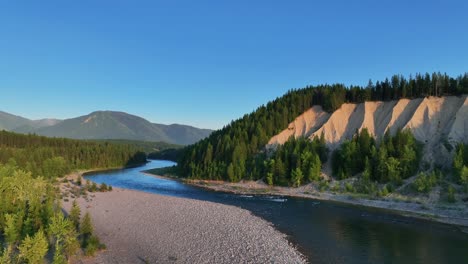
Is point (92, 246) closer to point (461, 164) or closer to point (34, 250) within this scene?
point (34, 250)

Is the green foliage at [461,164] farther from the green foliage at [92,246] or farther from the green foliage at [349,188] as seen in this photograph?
the green foliage at [92,246]

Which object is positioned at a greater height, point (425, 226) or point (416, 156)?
point (416, 156)

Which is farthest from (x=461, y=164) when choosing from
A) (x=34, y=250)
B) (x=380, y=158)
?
(x=34, y=250)

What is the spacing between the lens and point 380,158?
260ft

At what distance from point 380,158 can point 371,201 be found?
1464 cm

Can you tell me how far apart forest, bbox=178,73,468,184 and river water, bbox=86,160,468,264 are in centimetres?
3481

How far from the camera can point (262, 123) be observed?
12225 cm

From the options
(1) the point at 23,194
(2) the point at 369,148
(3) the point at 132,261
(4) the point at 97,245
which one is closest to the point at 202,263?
(3) the point at 132,261

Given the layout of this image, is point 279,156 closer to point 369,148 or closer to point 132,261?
point 369,148

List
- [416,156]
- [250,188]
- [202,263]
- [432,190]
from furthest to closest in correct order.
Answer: [250,188] → [416,156] → [432,190] → [202,263]

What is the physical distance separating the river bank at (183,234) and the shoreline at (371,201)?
87.9 ft

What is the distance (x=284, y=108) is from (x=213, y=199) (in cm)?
6045

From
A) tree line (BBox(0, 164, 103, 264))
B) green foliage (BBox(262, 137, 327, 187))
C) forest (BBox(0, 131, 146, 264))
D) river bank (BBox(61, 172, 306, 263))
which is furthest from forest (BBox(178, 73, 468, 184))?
tree line (BBox(0, 164, 103, 264))

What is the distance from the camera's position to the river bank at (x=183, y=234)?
31766 mm
